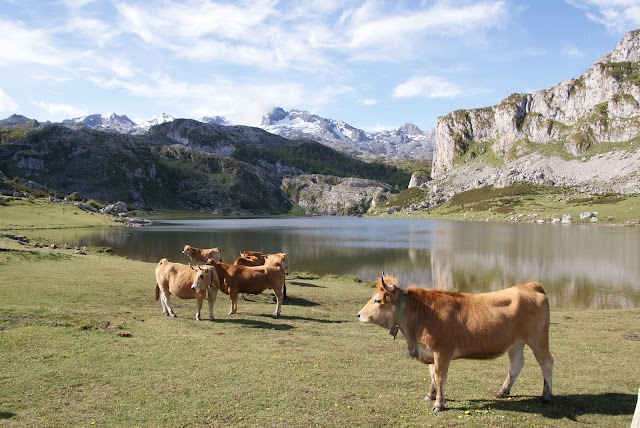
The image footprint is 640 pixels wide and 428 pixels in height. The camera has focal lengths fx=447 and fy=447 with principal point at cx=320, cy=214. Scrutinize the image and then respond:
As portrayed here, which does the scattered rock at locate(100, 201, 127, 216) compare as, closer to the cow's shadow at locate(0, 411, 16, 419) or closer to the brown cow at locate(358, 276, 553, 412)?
the cow's shadow at locate(0, 411, 16, 419)

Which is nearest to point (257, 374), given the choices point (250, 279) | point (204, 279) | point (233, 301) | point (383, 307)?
point (383, 307)

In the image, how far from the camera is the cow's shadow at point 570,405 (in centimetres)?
1027

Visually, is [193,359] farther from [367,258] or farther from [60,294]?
[367,258]

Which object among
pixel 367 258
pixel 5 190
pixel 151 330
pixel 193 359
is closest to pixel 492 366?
pixel 193 359

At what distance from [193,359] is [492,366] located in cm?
969

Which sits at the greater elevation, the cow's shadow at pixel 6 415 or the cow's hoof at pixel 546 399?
the cow's hoof at pixel 546 399

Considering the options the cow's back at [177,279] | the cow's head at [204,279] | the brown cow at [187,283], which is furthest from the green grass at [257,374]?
the cow's head at [204,279]

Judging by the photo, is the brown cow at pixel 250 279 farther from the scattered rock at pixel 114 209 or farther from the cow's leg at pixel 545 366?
the scattered rock at pixel 114 209

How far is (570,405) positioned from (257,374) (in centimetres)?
807

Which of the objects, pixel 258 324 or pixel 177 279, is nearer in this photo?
pixel 258 324

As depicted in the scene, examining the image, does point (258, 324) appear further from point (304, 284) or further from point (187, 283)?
point (304, 284)

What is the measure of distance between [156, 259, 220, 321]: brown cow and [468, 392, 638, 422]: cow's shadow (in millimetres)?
13539

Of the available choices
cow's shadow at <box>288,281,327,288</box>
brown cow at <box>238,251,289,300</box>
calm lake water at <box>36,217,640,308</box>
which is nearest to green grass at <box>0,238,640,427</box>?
brown cow at <box>238,251,289,300</box>

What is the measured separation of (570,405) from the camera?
10.7 m
